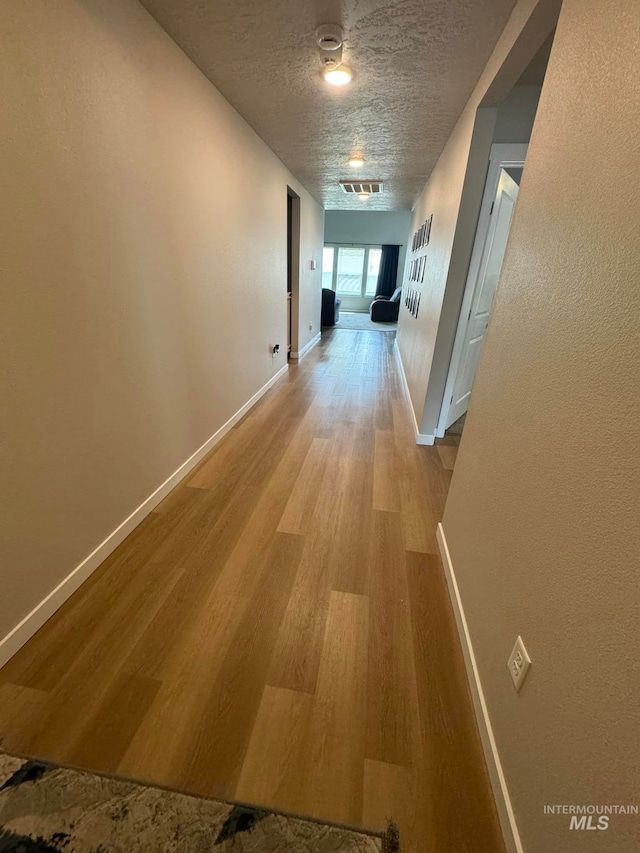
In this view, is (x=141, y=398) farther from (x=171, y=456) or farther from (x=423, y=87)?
(x=423, y=87)

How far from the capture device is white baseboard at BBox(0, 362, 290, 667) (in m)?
1.25

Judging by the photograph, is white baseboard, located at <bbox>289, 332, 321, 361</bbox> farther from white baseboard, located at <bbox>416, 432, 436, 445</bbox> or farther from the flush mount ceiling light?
the flush mount ceiling light

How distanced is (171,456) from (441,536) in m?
1.66

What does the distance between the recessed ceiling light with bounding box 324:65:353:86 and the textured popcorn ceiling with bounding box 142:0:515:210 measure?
0.04m

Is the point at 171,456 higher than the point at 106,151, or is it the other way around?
the point at 106,151

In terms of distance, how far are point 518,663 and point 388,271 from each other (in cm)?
1125

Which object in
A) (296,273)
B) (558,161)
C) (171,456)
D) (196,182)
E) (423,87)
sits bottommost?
(171,456)

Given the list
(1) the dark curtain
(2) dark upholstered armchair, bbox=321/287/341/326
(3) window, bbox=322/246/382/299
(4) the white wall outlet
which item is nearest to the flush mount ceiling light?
(4) the white wall outlet

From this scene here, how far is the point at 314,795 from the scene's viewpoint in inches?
37.6

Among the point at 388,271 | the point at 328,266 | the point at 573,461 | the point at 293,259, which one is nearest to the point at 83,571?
the point at 573,461

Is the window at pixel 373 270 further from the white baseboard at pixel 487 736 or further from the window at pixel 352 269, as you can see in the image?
the white baseboard at pixel 487 736

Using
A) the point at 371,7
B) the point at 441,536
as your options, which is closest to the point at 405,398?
the point at 441,536

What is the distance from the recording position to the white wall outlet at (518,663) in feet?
2.89

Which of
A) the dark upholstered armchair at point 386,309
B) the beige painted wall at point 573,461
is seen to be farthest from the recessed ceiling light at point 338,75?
the dark upholstered armchair at point 386,309
